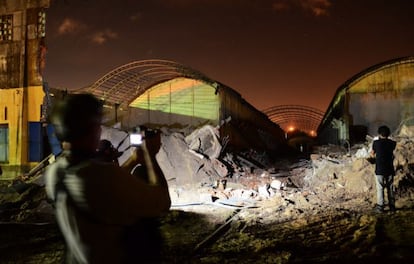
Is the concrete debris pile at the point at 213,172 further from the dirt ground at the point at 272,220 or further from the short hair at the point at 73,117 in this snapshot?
the short hair at the point at 73,117

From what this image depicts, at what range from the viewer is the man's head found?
5.91 ft

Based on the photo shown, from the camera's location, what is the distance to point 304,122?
3938 cm

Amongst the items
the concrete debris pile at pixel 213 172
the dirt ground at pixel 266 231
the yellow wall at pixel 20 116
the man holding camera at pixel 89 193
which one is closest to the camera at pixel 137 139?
the man holding camera at pixel 89 193

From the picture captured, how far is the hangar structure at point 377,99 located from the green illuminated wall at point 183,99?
305 inches

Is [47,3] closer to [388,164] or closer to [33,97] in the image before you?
[33,97]

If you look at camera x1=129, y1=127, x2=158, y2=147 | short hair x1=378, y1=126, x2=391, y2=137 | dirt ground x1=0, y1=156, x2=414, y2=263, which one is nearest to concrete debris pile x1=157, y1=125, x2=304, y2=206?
dirt ground x1=0, y1=156, x2=414, y2=263

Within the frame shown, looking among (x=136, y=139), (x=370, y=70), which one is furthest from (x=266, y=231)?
(x=370, y=70)

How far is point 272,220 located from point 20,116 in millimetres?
Result: 13568

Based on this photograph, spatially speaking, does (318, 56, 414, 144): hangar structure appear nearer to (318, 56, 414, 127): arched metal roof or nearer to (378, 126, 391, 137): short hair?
(318, 56, 414, 127): arched metal roof

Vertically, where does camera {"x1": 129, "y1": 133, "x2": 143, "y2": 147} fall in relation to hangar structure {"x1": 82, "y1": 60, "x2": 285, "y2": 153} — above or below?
below

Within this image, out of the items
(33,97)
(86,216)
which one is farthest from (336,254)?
(33,97)

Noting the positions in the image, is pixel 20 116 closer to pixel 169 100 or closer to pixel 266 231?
pixel 169 100

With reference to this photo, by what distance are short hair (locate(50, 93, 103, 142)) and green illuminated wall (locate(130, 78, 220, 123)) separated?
62.0 ft

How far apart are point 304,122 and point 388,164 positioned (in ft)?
102
